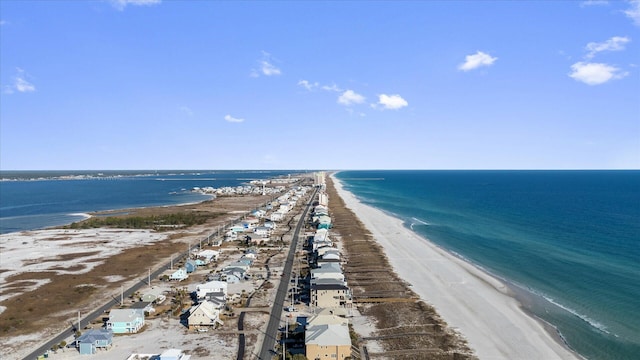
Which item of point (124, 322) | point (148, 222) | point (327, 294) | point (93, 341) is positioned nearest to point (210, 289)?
point (124, 322)

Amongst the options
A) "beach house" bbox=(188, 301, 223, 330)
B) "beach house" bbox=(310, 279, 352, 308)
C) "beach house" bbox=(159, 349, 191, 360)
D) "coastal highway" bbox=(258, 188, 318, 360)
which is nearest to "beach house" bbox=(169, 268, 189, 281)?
"coastal highway" bbox=(258, 188, 318, 360)

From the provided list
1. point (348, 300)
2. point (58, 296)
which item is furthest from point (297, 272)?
point (58, 296)

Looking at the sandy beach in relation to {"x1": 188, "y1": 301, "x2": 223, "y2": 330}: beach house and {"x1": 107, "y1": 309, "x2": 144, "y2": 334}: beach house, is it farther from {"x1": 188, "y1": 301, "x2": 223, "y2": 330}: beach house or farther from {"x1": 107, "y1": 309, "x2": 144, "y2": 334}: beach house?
{"x1": 107, "y1": 309, "x2": 144, "y2": 334}: beach house

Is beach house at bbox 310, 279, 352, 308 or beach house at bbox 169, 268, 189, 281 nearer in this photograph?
beach house at bbox 310, 279, 352, 308

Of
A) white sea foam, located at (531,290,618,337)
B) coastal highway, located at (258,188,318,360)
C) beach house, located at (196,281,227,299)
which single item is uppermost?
beach house, located at (196,281,227,299)

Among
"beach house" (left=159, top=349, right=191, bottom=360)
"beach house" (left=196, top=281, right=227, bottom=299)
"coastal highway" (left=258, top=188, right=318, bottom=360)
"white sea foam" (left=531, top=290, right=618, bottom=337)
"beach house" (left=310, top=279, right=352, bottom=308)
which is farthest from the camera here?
"beach house" (left=196, top=281, right=227, bottom=299)

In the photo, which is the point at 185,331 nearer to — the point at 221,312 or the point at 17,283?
the point at 221,312
